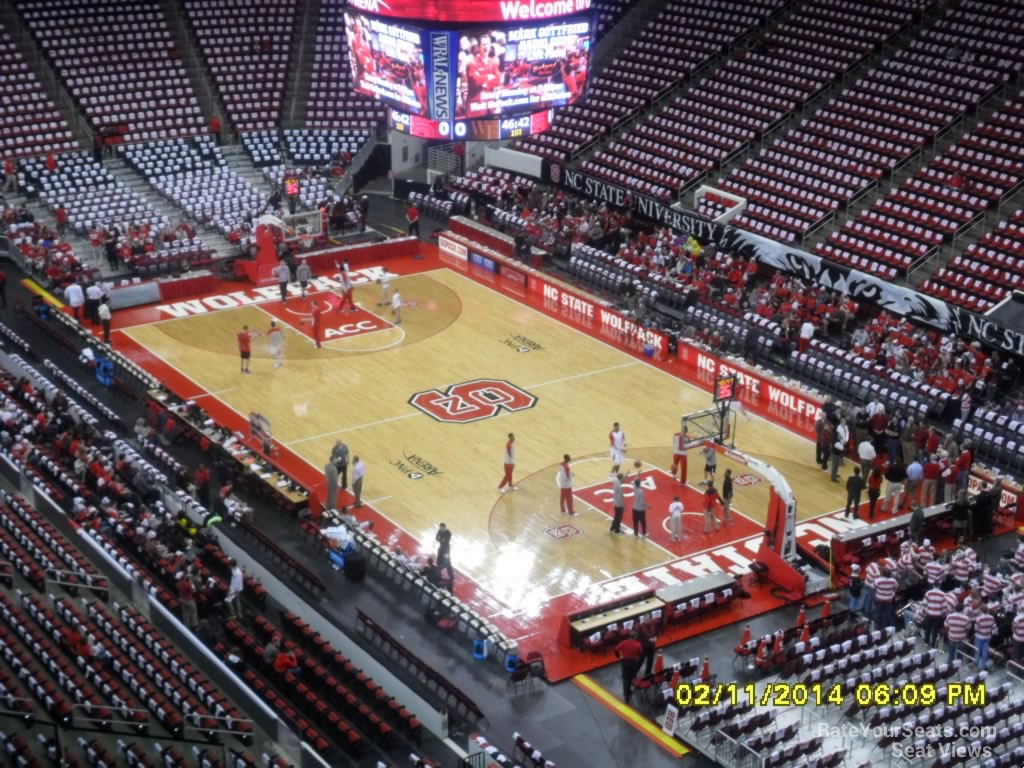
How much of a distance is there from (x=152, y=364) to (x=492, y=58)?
11.7 meters

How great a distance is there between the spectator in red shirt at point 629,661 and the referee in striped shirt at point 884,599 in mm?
4647

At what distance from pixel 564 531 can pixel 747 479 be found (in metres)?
4.99

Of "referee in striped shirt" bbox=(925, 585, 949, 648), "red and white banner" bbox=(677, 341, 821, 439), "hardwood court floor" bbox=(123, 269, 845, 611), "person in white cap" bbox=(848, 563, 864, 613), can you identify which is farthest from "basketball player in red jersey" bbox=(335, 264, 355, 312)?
"referee in striped shirt" bbox=(925, 585, 949, 648)

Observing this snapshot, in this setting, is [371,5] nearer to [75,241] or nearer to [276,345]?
[276,345]

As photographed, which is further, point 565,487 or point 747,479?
point 747,479

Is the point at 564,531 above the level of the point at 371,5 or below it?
below

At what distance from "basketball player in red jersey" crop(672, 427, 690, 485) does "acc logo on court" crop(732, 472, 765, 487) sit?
125 cm

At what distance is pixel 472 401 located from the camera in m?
38.2

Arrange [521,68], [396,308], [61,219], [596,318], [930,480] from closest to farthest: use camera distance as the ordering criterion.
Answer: [930,480] < [521,68] < [396,308] < [596,318] < [61,219]

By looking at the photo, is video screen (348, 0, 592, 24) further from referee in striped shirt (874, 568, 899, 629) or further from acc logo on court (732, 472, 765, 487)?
referee in striped shirt (874, 568, 899, 629)

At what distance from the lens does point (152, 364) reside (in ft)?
131

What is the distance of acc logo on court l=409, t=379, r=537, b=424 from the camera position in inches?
1470

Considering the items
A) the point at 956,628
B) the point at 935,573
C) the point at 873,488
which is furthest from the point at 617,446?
the point at 956,628

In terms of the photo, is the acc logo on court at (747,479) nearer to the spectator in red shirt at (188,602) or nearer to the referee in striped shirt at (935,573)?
the referee in striped shirt at (935,573)
